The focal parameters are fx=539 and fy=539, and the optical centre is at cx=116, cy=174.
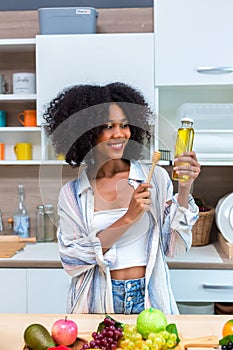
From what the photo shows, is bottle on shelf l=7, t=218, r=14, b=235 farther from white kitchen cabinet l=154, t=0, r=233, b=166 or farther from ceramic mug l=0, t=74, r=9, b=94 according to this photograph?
white kitchen cabinet l=154, t=0, r=233, b=166

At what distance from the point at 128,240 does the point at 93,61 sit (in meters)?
1.06

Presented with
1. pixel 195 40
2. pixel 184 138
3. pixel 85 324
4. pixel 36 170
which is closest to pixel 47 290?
pixel 36 170

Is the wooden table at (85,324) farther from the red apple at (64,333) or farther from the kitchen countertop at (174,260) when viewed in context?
→ the kitchen countertop at (174,260)

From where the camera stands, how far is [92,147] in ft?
5.22

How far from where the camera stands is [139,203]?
1.57 m

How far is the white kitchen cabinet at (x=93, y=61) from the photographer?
240 centimetres

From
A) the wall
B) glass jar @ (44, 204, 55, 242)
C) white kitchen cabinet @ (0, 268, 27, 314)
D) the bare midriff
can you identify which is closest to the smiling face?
the bare midriff

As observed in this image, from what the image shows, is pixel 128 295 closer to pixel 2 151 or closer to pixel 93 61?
pixel 93 61

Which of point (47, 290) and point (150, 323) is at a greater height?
point (150, 323)

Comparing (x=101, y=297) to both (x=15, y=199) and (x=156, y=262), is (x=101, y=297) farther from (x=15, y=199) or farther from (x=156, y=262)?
(x=15, y=199)

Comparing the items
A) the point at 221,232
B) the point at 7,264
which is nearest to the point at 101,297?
the point at 7,264

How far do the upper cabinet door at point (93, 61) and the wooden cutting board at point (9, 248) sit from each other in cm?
63

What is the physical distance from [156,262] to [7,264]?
897 mm

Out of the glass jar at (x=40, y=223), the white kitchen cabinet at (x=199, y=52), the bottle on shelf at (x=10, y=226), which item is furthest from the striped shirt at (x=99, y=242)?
the bottle on shelf at (x=10, y=226)
